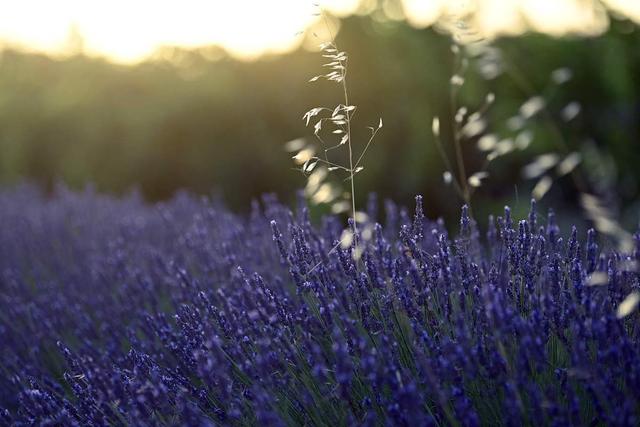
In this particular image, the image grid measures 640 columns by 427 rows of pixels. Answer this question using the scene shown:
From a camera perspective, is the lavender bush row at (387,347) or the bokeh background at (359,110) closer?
the lavender bush row at (387,347)

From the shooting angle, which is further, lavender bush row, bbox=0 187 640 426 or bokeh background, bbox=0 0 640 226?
bokeh background, bbox=0 0 640 226

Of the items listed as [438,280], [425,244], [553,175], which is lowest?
[553,175]

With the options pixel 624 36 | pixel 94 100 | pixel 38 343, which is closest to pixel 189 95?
pixel 94 100

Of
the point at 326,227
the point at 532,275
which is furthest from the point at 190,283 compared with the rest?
the point at 532,275

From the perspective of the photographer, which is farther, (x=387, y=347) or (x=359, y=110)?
(x=359, y=110)

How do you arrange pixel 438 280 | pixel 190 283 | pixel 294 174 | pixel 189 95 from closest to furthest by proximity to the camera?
pixel 438 280
pixel 190 283
pixel 294 174
pixel 189 95

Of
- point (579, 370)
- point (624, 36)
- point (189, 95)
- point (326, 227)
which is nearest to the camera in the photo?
point (579, 370)

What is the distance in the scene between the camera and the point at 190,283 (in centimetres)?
275

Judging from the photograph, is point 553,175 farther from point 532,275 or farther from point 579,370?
point 579,370

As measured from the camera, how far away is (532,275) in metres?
2.15

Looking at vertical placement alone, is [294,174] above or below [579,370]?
below

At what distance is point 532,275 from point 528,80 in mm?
4232

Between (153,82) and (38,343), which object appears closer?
(38,343)

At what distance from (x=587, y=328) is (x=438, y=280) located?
1.42ft
